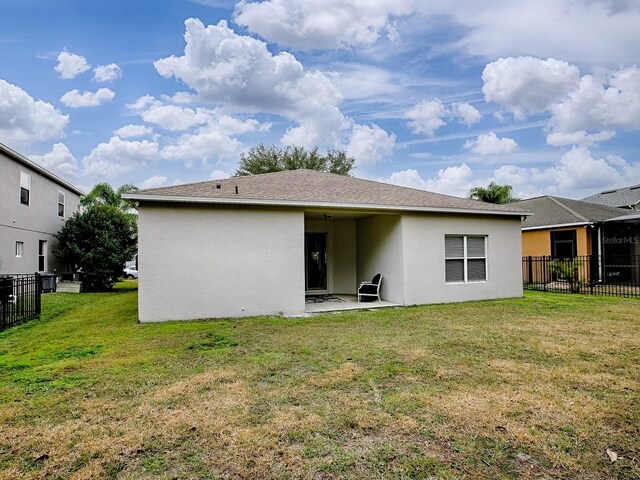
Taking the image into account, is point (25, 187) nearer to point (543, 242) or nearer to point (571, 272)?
point (571, 272)

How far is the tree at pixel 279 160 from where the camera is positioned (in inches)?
1308

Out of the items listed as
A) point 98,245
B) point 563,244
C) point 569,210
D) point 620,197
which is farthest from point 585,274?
point 98,245

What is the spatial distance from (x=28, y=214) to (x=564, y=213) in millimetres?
25178

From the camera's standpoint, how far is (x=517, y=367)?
4.88 metres

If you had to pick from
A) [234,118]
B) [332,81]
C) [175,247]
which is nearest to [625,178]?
[332,81]

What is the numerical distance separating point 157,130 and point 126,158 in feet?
20.6

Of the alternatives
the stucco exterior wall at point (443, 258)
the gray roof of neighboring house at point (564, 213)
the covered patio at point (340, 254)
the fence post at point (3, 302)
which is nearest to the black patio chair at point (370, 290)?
the covered patio at point (340, 254)

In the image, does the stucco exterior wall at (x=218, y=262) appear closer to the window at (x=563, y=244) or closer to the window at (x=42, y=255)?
the window at (x=42, y=255)

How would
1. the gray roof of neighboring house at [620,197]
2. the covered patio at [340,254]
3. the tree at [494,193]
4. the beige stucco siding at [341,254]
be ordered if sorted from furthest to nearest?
the tree at [494,193] < the gray roof of neighboring house at [620,197] < the beige stucco siding at [341,254] < the covered patio at [340,254]

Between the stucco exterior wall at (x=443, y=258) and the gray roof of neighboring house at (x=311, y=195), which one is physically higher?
the gray roof of neighboring house at (x=311, y=195)

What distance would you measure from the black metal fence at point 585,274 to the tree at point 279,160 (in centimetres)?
2138

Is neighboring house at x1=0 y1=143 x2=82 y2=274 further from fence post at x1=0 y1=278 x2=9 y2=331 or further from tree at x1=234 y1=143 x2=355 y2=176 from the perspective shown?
tree at x1=234 y1=143 x2=355 y2=176

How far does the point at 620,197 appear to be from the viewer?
22469 millimetres

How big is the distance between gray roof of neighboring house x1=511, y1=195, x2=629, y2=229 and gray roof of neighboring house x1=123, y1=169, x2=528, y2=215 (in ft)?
22.2
